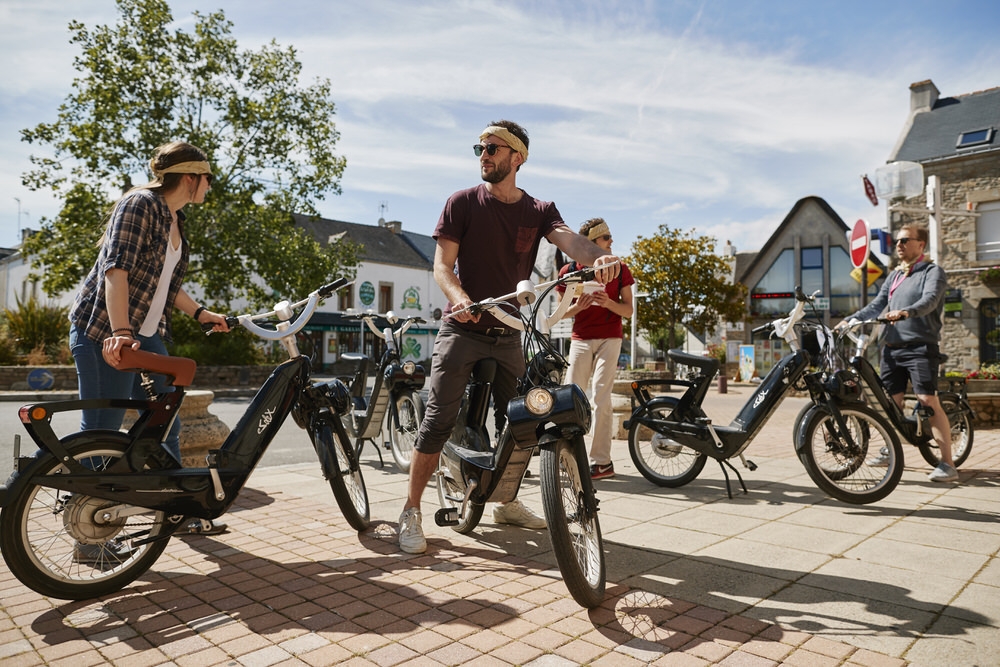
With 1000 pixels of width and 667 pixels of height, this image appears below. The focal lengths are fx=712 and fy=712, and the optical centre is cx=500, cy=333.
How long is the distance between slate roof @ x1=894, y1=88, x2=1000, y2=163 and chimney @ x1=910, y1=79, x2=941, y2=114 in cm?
26

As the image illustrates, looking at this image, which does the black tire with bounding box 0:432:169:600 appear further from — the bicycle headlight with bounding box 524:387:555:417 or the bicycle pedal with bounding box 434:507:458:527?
the bicycle headlight with bounding box 524:387:555:417

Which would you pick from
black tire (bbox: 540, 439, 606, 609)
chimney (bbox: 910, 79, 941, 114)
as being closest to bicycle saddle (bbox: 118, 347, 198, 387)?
black tire (bbox: 540, 439, 606, 609)

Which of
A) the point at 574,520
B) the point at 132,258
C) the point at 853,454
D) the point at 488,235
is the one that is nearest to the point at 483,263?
the point at 488,235

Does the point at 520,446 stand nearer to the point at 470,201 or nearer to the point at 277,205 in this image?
the point at 470,201

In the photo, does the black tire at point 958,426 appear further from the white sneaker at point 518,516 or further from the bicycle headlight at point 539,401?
the bicycle headlight at point 539,401

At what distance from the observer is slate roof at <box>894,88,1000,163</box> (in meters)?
24.5

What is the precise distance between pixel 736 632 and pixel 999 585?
133 centimetres

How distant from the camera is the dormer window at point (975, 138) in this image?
2383 centimetres

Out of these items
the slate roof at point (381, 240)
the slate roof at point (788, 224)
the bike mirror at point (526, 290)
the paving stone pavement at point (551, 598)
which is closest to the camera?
the paving stone pavement at point (551, 598)

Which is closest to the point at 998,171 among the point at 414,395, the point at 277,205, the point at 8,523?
the point at 277,205

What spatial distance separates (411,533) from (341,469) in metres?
0.57

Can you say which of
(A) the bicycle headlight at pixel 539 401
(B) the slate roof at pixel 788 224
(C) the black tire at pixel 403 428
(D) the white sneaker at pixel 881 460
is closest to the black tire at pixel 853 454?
(D) the white sneaker at pixel 881 460

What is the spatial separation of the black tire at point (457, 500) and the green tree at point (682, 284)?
27626mm

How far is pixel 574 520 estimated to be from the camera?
2887 millimetres
